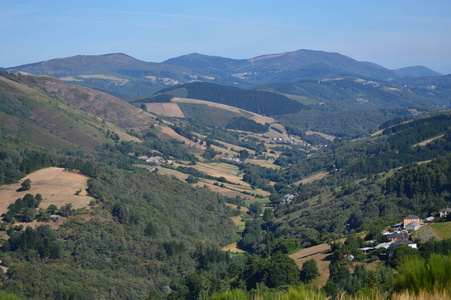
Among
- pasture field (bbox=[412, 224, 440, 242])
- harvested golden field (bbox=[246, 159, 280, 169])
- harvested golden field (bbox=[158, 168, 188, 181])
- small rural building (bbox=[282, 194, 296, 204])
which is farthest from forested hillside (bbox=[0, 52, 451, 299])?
harvested golden field (bbox=[246, 159, 280, 169])

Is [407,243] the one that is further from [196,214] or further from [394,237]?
[196,214]

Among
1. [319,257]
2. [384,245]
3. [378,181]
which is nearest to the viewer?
[384,245]

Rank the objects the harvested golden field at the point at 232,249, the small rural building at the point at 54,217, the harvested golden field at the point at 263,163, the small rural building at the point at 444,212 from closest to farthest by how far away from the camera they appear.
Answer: the small rural building at the point at 444,212
the small rural building at the point at 54,217
the harvested golden field at the point at 232,249
the harvested golden field at the point at 263,163

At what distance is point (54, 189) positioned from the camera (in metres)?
84.7

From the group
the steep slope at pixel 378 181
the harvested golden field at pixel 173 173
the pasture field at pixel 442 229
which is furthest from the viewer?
the harvested golden field at pixel 173 173

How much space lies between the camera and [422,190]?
3406 inches

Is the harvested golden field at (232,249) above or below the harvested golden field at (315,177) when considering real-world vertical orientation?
below

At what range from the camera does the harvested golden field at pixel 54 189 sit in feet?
260

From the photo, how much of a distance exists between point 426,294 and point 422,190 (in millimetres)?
80999

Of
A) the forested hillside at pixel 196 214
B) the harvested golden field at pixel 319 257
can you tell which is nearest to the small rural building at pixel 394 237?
the forested hillside at pixel 196 214

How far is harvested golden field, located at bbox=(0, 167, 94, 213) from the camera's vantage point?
79312 millimetres

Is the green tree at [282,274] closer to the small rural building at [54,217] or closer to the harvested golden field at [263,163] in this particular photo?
the small rural building at [54,217]

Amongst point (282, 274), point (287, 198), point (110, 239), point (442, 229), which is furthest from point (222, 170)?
point (282, 274)

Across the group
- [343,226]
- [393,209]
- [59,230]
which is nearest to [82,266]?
[59,230]
